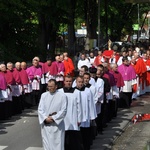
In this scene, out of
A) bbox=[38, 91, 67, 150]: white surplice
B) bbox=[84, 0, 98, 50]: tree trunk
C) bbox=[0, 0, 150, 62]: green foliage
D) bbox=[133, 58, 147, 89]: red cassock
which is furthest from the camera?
bbox=[84, 0, 98, 50]: tree trunk

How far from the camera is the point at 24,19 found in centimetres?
3152

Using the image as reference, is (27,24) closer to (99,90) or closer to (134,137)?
(134,137)

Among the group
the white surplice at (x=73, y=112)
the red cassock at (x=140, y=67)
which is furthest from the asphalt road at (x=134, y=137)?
the red cassock at (x=140, y=67)

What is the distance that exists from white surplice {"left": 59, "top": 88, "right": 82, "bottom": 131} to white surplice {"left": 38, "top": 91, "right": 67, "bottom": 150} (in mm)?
582

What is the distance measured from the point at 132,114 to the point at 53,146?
9.74 meters

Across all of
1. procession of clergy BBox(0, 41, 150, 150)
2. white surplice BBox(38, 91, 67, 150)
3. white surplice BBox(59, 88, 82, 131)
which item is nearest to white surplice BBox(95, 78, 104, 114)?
procession of clergy BBox(0, 41, 150, 150)

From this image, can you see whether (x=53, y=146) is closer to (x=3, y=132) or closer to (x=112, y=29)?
(x=3, y=132)

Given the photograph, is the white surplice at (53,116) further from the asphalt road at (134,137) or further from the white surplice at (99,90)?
the white surplice at (99,90)

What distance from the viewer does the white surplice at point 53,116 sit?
10.8m

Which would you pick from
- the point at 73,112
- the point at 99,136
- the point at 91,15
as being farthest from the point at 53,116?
the point at 91,15

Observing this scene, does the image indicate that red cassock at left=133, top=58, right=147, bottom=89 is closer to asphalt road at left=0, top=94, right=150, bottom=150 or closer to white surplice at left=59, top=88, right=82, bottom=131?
asphalt road at left=0, top=94, right=150, bottom=150

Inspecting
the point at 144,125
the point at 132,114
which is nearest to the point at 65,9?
the point at 132,114

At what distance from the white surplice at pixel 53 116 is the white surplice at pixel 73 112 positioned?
1.91 feet

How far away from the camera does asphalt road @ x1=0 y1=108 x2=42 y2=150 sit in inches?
563
